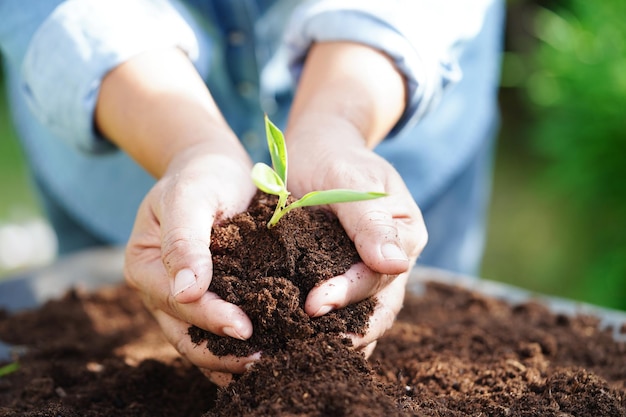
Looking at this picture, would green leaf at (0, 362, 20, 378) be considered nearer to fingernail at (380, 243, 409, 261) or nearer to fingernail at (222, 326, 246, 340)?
fingernail at (222, 326, 246, 340)

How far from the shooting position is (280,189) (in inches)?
34.9

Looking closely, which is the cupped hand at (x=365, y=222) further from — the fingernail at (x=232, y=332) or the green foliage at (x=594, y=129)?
the green foliage at (x=594, y=129)

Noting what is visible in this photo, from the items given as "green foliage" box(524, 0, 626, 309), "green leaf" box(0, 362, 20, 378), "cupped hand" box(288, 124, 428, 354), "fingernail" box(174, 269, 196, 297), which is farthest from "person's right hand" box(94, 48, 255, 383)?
"green foliage" box(524, 0, 626, 309)

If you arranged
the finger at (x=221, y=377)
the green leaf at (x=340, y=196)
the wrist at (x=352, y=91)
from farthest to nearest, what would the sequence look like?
the wrist at (x=352, y=91), the finger at (x=221, y=377), the green leaf at (x=340, y=196)

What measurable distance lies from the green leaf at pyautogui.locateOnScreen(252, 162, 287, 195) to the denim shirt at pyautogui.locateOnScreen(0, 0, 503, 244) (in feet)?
1.55

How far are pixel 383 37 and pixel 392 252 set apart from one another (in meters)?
0.52

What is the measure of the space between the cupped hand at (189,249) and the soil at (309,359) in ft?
0.10

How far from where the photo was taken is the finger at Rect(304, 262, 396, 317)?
89 centimetres

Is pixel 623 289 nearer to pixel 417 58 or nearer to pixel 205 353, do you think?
pixel 417 58

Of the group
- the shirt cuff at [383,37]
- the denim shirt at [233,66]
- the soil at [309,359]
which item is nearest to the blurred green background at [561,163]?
the denim shirt at [233,66]

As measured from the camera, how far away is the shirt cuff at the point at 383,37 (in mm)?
1249

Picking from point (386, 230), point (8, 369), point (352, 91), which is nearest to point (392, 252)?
point (386, 230)

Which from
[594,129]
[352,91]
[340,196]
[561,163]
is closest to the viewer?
[340,196]

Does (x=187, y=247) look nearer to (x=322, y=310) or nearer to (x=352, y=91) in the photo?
(x=322, y=310)
